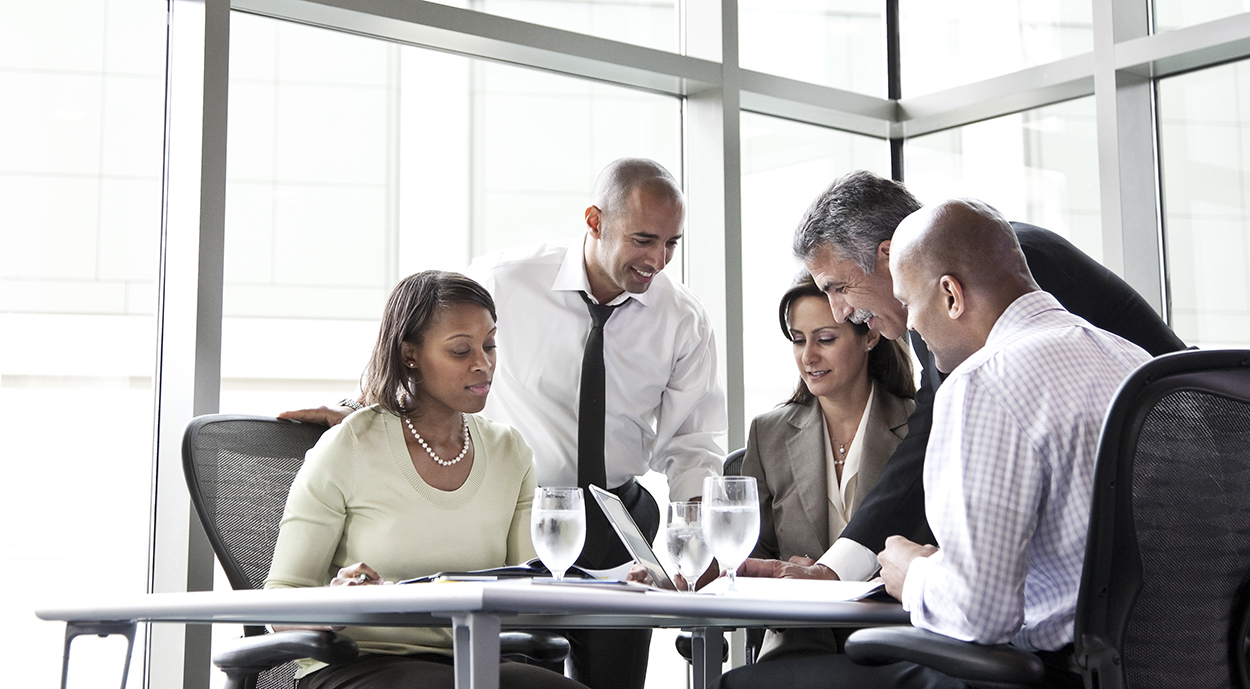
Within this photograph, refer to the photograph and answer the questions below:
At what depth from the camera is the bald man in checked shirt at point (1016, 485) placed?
140 cm

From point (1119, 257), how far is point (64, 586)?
Result: 330 cm

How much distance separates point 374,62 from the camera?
3.56 m

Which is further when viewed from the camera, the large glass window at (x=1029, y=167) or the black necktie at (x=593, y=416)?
the large glass window at (x=1029, y=167)

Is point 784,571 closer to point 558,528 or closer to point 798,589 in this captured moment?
point 798,589

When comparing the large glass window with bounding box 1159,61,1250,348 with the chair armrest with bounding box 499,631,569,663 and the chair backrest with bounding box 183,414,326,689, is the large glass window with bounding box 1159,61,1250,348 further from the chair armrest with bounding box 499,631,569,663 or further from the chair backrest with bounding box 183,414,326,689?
the chair backrest with bounding box 183,414,326,689

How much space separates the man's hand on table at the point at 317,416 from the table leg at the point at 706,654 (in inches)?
33.0

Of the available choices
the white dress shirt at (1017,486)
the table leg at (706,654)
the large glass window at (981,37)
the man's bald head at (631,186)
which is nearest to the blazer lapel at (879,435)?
the table leg at (706,654)

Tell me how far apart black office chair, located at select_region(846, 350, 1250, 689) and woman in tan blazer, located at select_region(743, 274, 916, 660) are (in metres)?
1.09

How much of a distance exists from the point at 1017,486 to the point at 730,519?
0.42 meters

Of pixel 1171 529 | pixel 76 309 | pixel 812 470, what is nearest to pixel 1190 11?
pixel 812 470

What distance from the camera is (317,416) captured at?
94.0 inches

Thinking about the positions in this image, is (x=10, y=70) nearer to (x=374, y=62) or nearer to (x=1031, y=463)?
(x=374, y=62)

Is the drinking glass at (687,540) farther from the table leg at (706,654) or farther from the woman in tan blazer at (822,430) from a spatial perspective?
the woman in tan blazer at (822,430)

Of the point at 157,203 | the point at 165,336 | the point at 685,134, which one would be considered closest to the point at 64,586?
the point at 165,336
